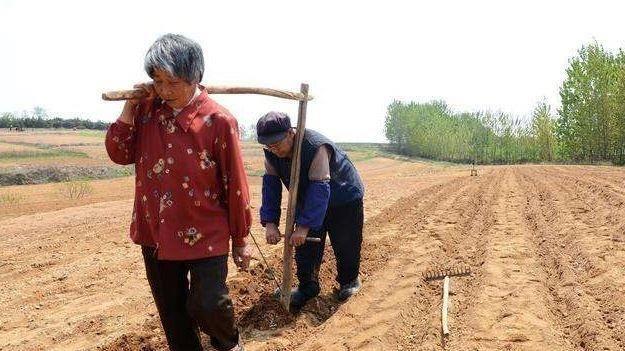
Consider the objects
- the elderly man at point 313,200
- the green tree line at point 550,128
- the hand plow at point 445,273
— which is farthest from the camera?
the green tree line at point 550,128

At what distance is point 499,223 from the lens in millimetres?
8359

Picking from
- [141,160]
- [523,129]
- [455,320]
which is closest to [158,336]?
[141,160]

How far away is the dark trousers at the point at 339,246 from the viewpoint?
482 centimetres

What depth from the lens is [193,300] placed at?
9.37 ft

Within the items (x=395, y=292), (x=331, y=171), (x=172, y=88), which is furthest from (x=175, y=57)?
(x=395, y=292)

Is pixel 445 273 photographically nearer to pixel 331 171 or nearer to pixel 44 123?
pixel 331 171

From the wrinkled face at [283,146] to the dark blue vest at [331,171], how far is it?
0.31ft

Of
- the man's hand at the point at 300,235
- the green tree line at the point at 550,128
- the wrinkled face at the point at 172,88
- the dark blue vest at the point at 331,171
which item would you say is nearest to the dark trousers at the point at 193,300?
the wrinkled face at the point at 172,88

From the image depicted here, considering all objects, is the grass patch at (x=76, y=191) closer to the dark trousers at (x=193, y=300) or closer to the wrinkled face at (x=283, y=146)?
the wrinkled face at (x=283, y=146)

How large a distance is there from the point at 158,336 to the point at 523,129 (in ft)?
188

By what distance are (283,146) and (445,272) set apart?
2229 millimetres

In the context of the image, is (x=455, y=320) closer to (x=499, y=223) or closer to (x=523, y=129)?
(x=499, y=223)

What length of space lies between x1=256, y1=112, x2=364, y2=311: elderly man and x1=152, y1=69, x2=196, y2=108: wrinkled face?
138cm

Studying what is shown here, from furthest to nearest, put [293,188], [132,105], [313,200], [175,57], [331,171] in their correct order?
[331,171], [293,188], [313,200], [132,105], [175,57]
